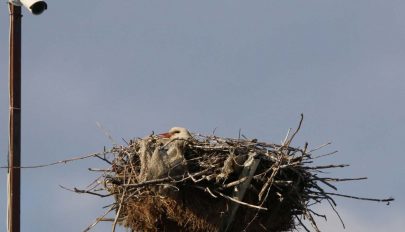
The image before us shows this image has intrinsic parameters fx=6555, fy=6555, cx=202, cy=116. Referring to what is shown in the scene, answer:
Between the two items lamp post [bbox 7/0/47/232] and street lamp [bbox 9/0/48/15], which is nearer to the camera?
lamp post [bbox 7/0/47/232]

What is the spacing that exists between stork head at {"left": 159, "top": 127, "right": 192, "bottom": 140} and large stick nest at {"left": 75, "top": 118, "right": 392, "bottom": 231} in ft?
0.64

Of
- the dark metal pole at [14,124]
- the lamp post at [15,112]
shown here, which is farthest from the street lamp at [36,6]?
the dark metal pole at [14,124]

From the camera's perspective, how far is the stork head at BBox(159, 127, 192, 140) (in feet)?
174

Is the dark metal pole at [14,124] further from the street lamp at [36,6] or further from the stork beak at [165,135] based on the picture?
the stork beak at [165,135]

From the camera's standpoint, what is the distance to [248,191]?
52.5m

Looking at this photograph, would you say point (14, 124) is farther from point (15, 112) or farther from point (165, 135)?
point (165, 135)

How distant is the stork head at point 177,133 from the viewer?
5300 centimetres

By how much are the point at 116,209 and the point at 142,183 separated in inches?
24.1

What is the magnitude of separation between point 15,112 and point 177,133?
1.35 meters

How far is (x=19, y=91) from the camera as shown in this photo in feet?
174

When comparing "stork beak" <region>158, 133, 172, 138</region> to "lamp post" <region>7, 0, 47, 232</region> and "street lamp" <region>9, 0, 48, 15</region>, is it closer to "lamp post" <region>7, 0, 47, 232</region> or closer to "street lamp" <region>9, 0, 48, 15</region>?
"lamp post" <region>7, 0, 47, 232</region>

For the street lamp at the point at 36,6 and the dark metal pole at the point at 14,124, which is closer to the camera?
the dark metal pole at the point at 14,124

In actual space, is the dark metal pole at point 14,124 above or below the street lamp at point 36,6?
below

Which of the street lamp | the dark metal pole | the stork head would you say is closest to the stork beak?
the stork head
